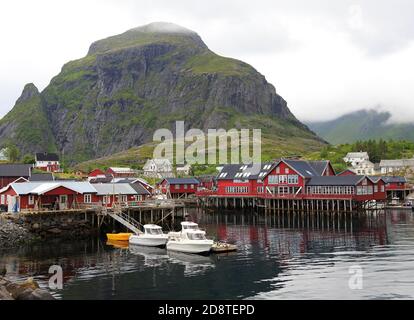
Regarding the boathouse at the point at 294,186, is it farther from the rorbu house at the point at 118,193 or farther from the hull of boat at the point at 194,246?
the hull of boat at the point at 194,246

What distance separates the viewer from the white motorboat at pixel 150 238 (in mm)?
53778

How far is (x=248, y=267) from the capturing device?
4094 cm

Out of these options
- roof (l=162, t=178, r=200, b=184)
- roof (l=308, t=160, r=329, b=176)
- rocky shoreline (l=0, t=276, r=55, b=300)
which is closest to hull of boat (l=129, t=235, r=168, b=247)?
rocky shoreline (l=0, t=276, r=55, b=300)

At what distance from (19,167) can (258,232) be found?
5519 cm

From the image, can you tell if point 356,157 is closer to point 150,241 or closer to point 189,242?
point 150,241

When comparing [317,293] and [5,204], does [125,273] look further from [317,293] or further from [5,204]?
[5,204]

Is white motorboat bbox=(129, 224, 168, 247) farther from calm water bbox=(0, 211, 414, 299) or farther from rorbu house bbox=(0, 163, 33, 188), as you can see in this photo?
rorbu house bbox=(0, 163, 33, 188)

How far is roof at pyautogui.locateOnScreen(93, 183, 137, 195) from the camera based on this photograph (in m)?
71.5

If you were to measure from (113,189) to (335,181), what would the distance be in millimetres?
42842

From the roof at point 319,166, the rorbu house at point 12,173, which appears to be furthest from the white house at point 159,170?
the roof at point 319,166

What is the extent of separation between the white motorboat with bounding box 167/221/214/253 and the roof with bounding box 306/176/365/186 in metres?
44.0

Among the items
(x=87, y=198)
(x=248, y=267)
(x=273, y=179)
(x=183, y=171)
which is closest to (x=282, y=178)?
(x=273, y=179)

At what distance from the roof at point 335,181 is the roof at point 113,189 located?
36270 mm

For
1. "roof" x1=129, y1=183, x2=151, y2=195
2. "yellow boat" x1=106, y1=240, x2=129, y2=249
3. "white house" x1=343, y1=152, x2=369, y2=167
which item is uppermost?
"white house" x1=343, y1=152, x2=369, y2=167
